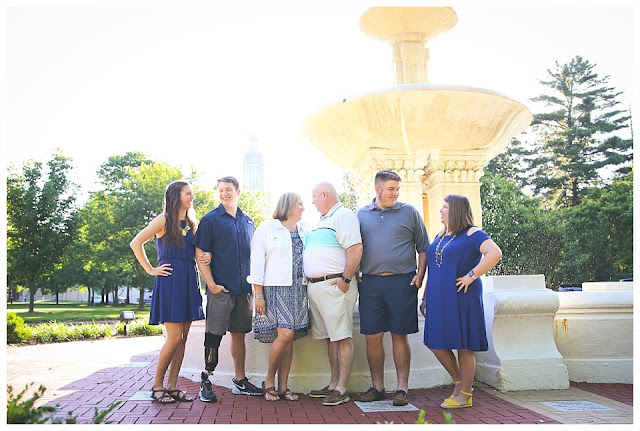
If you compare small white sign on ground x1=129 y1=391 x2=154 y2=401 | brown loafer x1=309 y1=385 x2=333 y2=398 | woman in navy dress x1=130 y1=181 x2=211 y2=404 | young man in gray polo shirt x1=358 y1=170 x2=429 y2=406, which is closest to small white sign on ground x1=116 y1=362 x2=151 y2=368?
small white sign on ground x1=129 y1=391 x2=154 y2=401

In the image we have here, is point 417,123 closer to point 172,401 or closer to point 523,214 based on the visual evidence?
point 172,401

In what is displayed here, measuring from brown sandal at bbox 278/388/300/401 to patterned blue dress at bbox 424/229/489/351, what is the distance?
124 centimetres

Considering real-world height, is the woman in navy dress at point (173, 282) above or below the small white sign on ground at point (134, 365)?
above

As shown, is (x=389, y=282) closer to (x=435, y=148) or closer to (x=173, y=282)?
(x=173, y=282)

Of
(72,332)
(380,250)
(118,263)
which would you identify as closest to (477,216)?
(380,250)

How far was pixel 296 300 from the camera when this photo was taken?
4.75 metres

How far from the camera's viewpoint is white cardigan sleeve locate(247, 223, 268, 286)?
468 centimetres

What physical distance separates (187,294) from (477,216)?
469 centimetres

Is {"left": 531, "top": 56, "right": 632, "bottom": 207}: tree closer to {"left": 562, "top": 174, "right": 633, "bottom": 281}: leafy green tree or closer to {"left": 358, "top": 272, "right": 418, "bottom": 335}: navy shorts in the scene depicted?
{"left": 562, "top": 174, "right": 633, "bottom": 281}: leafy green tree

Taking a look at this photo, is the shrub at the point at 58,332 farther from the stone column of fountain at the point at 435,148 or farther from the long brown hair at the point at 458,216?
the long brown hair at the point at 458,216

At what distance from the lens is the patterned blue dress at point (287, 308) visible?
4.68 meters

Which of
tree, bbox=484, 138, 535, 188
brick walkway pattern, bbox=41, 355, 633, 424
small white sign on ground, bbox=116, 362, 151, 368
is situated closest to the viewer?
brick walkway pattern, bbox=41, 355, 633, 424

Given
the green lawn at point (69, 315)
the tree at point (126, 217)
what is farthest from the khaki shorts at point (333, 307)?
the tree at point (126, 217)

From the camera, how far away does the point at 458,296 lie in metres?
4.47
